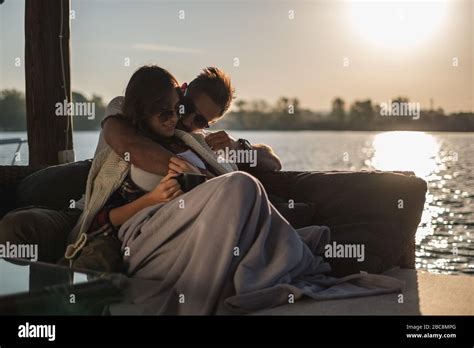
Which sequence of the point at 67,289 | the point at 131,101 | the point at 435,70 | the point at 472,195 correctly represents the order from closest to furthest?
the point at 67,289 → the point at 131,101 → the point at 435,70 → the point at 472,195

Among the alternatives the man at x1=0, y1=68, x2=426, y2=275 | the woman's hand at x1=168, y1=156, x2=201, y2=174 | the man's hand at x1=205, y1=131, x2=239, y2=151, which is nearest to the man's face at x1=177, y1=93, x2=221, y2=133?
the man at x1=0, y1=68, x2=426, y2=275

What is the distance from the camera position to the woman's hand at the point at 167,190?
2805mm

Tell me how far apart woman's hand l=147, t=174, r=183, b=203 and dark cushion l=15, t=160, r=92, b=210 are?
2.70 ft

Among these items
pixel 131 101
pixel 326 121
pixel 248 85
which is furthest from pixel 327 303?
pixel 248 85

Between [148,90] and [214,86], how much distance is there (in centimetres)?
46

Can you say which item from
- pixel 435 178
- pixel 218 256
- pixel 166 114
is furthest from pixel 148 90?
pixel 435 178

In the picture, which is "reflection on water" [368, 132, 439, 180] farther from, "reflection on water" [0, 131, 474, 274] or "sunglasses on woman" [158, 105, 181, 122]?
"sunglasses on woman" [158, 105, 181, 122]

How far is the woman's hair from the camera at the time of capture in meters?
2.89

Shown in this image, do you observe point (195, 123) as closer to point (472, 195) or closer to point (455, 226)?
point (455, 226)

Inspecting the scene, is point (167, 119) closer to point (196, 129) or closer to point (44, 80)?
point (196, 129)

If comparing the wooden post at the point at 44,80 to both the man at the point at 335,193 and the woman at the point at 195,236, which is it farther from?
the woman at the point at 195,236

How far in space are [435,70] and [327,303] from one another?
1147 cm

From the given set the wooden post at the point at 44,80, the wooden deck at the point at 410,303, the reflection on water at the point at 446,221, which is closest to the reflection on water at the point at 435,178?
the reflection on water at the point at 446,221

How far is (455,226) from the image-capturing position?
1080 cm
